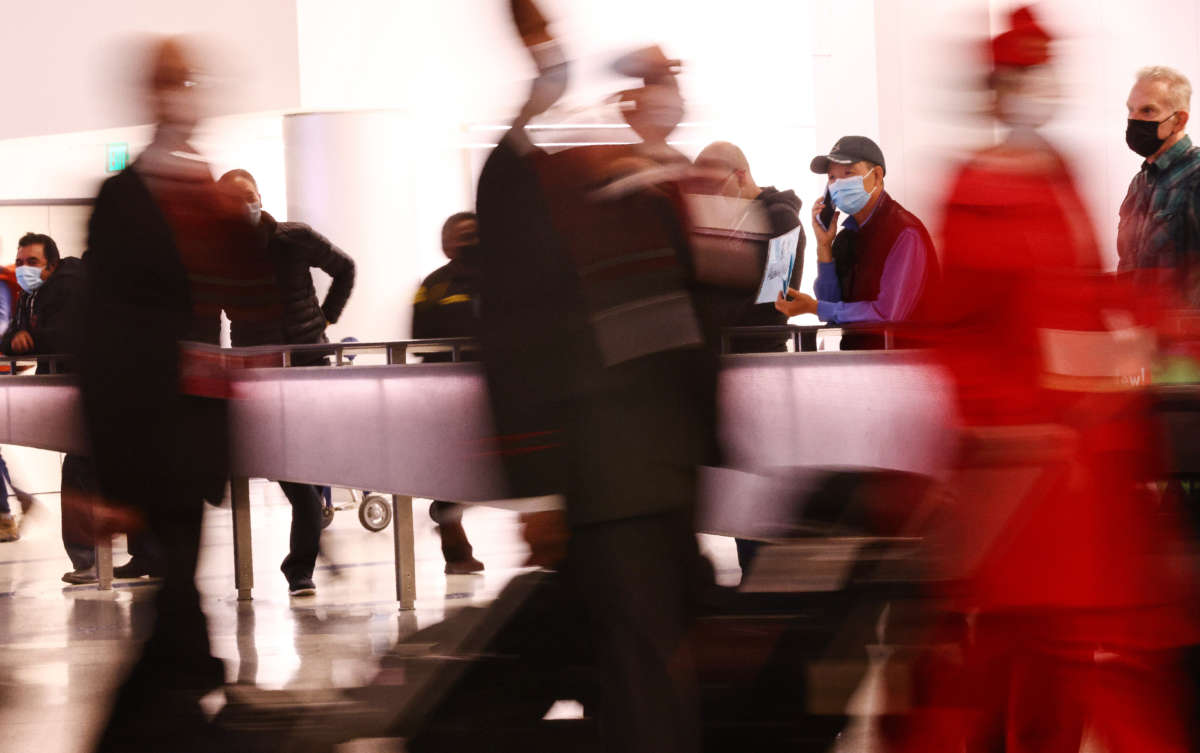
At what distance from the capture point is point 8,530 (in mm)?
8820

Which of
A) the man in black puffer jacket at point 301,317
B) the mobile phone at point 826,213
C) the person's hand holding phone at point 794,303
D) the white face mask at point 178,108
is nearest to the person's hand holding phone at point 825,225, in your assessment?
the mobile phone at point 826,213

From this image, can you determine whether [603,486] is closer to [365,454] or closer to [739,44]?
[365,454]

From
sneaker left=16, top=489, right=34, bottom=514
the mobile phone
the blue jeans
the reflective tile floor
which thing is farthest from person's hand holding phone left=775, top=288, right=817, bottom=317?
the blue jeans

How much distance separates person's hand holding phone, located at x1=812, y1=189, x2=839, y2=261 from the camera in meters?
3.94

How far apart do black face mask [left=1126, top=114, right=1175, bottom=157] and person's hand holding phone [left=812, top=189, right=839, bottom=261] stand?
0.85 meters

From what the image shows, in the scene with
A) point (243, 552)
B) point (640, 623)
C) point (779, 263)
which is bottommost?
point (243, 552)

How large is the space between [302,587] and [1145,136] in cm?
380

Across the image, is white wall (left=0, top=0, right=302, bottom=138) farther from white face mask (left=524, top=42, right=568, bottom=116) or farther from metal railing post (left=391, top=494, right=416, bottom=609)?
white face mask (left=524, top=42, right=568, bottom=116)

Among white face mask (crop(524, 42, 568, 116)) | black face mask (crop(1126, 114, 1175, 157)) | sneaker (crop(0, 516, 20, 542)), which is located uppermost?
black face mask (crop(1126, 114, 1175, 157))

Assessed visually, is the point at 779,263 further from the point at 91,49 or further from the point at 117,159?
the point at 91,49

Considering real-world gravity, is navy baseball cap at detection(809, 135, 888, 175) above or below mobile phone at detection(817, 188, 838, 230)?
above

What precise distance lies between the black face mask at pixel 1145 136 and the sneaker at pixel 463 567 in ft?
11.7

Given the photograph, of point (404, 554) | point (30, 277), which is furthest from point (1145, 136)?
point (30, 277)

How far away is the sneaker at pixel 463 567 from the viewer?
6.13 metres
